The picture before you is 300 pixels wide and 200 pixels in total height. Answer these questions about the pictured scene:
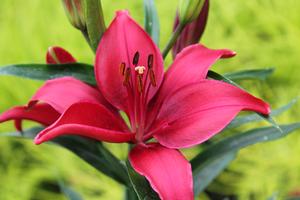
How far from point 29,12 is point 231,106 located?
1536 millimetres

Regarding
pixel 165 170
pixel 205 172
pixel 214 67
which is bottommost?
pixel 214 67

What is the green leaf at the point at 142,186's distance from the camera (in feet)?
1.84

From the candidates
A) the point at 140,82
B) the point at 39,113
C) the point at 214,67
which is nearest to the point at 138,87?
the point at 140,82

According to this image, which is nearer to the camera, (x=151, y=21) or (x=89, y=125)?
(x=89, y=125)

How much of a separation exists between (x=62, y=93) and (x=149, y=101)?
3.8 inches

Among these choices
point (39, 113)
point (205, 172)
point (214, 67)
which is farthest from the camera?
point (214, 67)

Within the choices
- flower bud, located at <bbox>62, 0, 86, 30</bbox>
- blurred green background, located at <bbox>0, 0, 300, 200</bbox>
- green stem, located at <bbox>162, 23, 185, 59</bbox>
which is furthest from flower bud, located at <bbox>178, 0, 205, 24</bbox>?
blurred green background, located at <bbox>0, 0, 300, 200</bbox>

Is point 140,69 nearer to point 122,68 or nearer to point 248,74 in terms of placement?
point 122,68

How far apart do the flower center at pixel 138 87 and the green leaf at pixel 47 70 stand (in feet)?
0.16

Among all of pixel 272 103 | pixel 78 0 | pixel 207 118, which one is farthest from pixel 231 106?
pixel 272 103

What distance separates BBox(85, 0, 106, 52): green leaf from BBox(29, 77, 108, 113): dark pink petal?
5 cm

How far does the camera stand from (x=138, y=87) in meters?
0.62

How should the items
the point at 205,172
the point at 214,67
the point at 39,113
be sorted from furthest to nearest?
1. the point at 214,67
2. the point at 205,172
3. the point at 39,113

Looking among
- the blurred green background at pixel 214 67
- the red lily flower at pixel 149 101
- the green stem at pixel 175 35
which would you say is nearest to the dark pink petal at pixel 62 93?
the red lily flower at pixel 149 101
